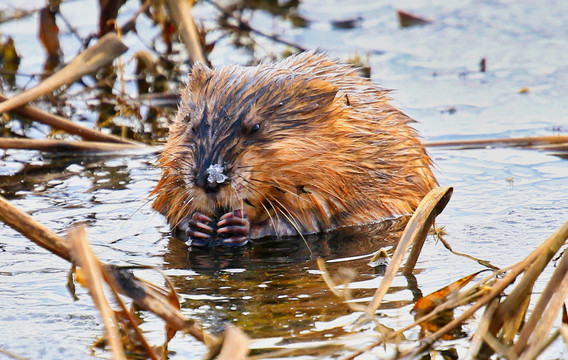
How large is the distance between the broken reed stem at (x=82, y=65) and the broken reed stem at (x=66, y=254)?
245cm

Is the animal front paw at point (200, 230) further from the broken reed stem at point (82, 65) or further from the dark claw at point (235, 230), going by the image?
the broken reed stem at point (82, 65)

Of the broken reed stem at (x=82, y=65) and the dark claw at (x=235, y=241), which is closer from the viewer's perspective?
the dark claw at (x=235, y=241)

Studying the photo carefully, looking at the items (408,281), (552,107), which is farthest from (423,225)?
(552,107)

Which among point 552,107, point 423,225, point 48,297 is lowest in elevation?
point 552,107

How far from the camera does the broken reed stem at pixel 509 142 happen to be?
18.1 ft

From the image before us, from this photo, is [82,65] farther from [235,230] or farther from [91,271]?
[91,271]

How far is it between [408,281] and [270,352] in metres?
0.84

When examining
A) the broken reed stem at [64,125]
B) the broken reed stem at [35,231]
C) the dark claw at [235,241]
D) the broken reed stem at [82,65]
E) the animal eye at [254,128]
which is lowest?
the dark claw at [235,241]

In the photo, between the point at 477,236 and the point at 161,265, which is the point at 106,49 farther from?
the point at 477,236

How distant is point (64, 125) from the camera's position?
18.5 feet

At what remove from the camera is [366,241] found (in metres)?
4.39

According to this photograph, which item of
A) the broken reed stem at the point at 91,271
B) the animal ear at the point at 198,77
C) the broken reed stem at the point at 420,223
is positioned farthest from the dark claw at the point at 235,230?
the broken reed stem at the point at 91,271

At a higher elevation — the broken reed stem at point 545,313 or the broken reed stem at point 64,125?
the broken reed stem at point 545,313

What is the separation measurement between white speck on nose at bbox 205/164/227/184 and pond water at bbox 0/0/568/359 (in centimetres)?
35
